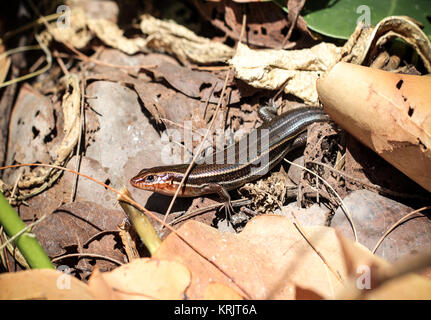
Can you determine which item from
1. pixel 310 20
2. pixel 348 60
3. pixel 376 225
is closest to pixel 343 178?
pixel 376 225

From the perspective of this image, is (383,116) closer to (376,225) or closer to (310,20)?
(376,225)

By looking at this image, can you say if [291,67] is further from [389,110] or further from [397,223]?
[397,223]

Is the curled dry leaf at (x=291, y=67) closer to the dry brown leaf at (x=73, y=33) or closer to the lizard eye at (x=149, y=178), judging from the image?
the lizard eye at (x=149, y=178)

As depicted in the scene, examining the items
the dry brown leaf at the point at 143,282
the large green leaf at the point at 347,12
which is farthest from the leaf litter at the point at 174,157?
the large green leaf at the point at 347,12

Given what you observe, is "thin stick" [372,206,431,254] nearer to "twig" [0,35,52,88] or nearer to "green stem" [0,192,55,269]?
"green stem" [0,192,55,269]

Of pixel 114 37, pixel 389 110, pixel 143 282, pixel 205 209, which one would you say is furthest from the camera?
pixel 114 37

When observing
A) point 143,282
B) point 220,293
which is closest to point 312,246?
point 220,293
